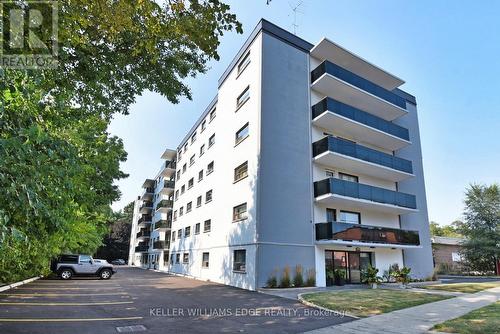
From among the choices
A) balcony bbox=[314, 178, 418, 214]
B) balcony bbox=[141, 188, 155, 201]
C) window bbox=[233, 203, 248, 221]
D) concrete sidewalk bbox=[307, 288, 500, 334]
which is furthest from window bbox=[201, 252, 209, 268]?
balcony bbox=[141, 188, 155, 201]

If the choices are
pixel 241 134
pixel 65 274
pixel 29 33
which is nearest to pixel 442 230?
pixel 241 134

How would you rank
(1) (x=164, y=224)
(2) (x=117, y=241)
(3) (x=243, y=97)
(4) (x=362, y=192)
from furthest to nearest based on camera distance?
(2) (x=117, y=241)
(1) (x=164, y=224)
(3) (x=243, y=97)
(4) (x=362, y=192)

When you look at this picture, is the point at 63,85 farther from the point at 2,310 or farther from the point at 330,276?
the point at 330,276

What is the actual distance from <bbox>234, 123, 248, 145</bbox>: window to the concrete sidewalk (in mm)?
13640

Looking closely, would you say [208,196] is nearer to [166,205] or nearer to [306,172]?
[306,172]

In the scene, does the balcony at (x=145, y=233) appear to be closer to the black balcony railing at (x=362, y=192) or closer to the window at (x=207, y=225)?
the window at (x=207, y=225)

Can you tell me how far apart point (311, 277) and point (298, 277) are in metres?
1.05

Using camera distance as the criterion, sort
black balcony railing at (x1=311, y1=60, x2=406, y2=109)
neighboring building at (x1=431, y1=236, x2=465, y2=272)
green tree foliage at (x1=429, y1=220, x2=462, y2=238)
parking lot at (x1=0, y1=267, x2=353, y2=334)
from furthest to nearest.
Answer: green tree foliage at (x1=429, y1=220, x2=462, y2=238) < neighboring building at (x1=431, y1=236, x2=465, y2=272) < black balcony railing at (x1=311, y1=60, x2=406, y2=109) < parking lot at (x1=0, y1=267, x2=353, y2=334)

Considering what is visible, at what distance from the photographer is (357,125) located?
2172cm

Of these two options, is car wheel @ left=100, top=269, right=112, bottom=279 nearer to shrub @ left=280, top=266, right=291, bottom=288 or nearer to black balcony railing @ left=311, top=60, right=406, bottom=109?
shrub @ left=280, top=266, right=291, bottom=288

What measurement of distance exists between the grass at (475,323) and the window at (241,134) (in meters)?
14.8

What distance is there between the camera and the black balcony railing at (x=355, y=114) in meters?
20.5

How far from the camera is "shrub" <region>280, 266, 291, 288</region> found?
16734 millimetres

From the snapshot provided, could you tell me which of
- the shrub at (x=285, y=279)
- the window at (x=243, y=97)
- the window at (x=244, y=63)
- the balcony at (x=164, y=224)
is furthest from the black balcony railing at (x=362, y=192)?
the balcony at (x=164, y=224)
